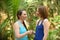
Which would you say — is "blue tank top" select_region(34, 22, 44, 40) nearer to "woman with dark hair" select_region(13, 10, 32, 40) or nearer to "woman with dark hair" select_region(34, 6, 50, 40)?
"woman with dark hair" select_region(34, 6, 50, 40)

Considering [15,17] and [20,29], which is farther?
[15,17]

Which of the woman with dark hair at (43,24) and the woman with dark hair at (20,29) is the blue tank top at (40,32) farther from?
the woman with dark hair at (20,29)

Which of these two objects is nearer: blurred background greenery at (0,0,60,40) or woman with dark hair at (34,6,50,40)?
woman with dark hair at (34,6,50,40)

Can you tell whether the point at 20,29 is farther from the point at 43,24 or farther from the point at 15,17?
the point at 15,17

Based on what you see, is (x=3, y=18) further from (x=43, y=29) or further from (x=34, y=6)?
(x=43, y=29)

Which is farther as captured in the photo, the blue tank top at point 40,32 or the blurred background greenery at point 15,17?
the blurred background greenery at point 15,17

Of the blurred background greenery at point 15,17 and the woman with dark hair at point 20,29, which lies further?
the blurred background greenery at point 15,17

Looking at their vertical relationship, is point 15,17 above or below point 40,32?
above

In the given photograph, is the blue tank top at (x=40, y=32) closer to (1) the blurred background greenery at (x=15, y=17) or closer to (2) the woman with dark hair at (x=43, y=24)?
(2) the woman with dark hair at (x=43, y=24)

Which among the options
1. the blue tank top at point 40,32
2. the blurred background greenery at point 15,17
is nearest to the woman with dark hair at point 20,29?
the blue tank top at point 40,32

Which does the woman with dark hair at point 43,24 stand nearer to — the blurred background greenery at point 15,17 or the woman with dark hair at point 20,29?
the woman with dark hair at point 20,29

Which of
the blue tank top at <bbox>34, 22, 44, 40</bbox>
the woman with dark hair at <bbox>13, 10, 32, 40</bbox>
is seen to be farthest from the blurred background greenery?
the blue tank top at <bbox>34, 22, 44, 40</bbox>

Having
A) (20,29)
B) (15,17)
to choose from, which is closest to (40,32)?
(20,29)

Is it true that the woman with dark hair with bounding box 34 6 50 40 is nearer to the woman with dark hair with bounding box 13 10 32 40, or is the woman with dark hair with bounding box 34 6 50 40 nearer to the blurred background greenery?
the woman with dark hair with bounding box 13 10 32 40
